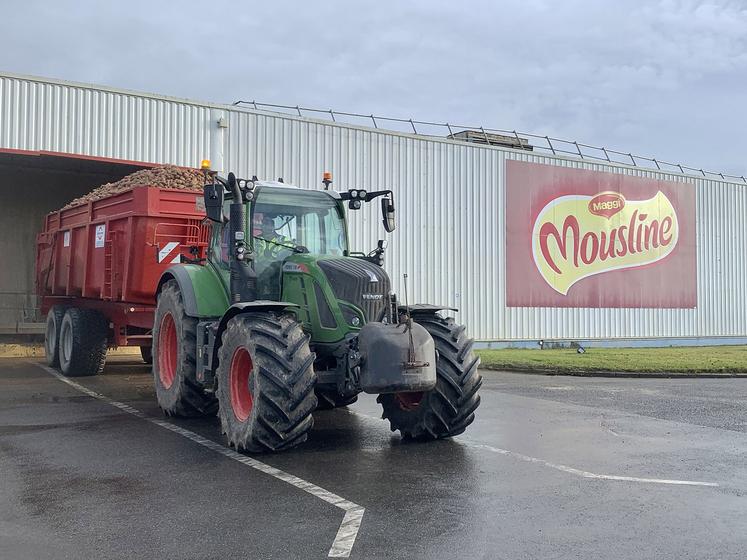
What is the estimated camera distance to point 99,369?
14.8 m

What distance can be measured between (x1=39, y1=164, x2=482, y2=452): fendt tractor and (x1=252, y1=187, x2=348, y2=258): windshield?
0.01m

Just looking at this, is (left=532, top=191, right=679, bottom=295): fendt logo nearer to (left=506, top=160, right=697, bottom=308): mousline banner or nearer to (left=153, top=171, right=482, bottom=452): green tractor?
(left=506, top=160, right=697, bottom=308): mousline banner

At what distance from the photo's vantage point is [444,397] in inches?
311

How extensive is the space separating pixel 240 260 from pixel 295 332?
55.0 inches

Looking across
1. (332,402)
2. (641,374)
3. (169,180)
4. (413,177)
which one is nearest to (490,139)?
(413,177)

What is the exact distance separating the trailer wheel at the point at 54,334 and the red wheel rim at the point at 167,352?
6320mm

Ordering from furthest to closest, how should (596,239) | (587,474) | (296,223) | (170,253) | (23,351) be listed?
(596,239) → (23,351) → (170,253) → (296,223) → (587,474)

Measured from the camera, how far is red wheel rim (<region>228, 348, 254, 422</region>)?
7.67 metres

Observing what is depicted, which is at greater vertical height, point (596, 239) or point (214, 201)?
point (596, 239)

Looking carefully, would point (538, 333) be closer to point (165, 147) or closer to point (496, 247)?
point (496, 247)

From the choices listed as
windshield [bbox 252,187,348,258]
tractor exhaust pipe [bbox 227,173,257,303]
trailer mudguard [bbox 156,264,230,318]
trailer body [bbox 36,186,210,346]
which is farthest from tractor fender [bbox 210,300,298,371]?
trailer body [bbox 36,186,210,346]

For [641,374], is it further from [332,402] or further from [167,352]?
[167,352]

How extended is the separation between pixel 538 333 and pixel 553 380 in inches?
364

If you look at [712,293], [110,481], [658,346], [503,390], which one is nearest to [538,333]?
[658,346]
